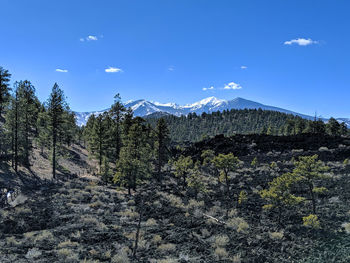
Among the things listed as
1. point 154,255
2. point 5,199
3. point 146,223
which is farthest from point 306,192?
point 5,199

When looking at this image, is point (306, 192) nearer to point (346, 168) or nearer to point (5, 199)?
point (346, 168)

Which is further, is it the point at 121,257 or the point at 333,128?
the point at 333,128

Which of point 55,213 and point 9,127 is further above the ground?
point 9,127

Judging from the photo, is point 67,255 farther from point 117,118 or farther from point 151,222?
point 117,118

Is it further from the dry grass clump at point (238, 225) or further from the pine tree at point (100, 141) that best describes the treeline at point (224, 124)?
the dry grass clump at point (238, 225)

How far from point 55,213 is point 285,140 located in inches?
2454

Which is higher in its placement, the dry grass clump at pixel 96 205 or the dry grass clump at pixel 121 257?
the dry grass clump at pixel 96 205

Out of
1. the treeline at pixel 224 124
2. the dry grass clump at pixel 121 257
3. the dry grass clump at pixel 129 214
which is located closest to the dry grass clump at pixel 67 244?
the dry grass clump at pixel 121 257

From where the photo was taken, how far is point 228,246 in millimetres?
16547

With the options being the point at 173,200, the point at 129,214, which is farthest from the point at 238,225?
the point at 173,200

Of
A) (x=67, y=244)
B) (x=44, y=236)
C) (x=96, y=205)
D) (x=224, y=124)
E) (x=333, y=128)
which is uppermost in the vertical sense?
→ (x=224, y=124)

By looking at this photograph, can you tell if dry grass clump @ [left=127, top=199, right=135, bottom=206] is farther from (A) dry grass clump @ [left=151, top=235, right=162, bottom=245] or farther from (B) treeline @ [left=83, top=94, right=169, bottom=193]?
(A) dry grass clump @ [left=151, top=235, right=162, bottom=245]

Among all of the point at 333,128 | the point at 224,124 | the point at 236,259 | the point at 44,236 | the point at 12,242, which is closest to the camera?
the point at 236,259

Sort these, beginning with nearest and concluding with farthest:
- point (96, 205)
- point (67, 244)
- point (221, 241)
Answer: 1. point (67, 244)
2. point (221, 241)
3. point (96, 205)
